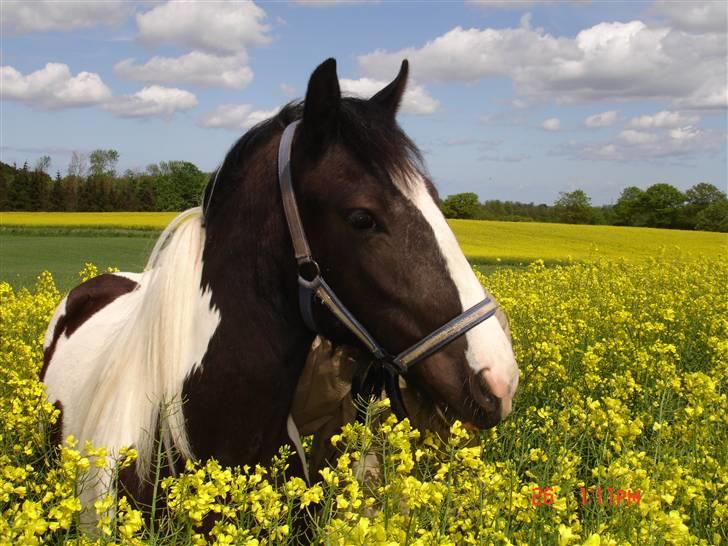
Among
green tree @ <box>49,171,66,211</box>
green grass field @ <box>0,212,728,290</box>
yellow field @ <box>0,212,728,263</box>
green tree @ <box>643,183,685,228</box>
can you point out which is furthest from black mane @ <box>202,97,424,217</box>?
green tree @ <box>643,183,685,228</box>

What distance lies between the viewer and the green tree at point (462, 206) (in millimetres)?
49156

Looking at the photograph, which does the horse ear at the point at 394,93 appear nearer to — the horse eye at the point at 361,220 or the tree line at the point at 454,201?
the horse eye at the point at 361,220

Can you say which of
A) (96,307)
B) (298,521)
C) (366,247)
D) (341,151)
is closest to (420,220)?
(366,247)

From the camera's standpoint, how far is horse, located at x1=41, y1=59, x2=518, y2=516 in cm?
214

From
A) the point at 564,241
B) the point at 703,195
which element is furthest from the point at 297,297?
the point at 703,195

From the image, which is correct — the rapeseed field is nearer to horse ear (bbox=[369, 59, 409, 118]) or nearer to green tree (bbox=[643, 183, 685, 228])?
horse ear (bbox=[369, 59, 409, 118])

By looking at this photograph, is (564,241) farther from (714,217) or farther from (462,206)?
(714,217)

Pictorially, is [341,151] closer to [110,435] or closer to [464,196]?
[110,435]

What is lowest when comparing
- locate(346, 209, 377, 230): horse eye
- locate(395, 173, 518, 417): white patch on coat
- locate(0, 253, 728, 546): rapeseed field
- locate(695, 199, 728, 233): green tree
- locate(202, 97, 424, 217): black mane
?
locate(0, 253, 728, 546): rapeseed field

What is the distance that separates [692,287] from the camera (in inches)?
342

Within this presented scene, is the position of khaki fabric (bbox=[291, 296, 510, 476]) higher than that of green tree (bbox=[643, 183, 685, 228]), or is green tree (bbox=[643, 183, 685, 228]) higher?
green tree (bbox=[643, 183, 685, 228])

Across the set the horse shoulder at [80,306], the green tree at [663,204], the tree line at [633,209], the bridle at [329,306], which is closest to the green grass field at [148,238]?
the tree line at [633,209]

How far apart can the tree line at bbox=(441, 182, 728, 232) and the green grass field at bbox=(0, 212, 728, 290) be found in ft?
41.3

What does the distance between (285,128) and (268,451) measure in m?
1.17
